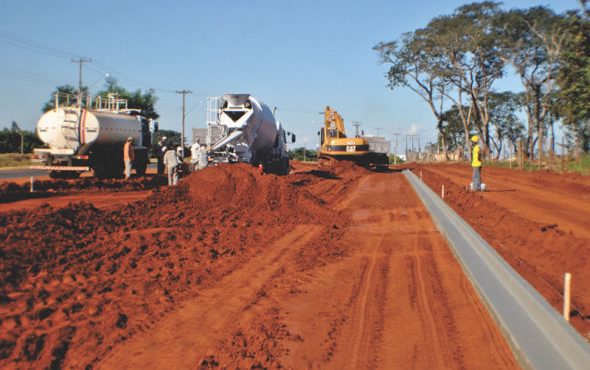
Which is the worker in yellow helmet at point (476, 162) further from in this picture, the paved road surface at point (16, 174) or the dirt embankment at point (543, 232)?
the paved road surface at point (16, 174)

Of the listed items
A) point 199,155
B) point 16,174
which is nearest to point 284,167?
point 199,155

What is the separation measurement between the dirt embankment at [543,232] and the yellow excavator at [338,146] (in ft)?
52.0

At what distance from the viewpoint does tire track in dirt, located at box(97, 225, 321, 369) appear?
15.5ft

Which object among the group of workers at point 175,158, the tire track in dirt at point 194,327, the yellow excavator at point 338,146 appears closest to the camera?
the tire track in dirt at point 194,327

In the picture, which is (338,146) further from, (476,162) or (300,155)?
(300,155)

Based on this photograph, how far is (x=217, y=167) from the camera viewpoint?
16172mm

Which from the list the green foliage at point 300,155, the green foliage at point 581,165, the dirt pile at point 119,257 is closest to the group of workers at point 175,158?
the dirt pile at point 119,257

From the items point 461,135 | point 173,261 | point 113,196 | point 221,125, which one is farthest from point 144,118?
point 461,135

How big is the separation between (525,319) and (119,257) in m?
6.01

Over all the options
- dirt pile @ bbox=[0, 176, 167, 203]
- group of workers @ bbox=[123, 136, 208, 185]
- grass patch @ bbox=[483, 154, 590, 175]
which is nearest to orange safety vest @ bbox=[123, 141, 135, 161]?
group of workers @ bbox=[123, 136, 208, 185]

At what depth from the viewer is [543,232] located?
10.6 meters

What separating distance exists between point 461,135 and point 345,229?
244 ft

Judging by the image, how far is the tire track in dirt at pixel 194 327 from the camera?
473cm

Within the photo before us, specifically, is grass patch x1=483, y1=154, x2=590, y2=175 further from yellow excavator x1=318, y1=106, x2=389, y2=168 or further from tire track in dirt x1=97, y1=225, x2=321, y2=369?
tire track in dirt x1=97, y1=225, x2=321, y2=369
